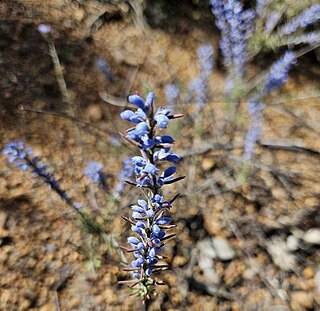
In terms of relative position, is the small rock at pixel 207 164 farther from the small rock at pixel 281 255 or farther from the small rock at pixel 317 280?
the small rock at pixel 317 280

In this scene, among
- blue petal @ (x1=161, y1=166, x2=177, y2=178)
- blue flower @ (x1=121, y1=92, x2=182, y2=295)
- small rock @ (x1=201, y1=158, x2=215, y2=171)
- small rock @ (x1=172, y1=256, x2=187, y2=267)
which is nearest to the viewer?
blue flower @ (x1=121, y1=92, x2=182, y2=295)

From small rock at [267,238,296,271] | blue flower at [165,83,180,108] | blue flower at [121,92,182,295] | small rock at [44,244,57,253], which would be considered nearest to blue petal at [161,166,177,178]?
blue flower at [121,92,182,295]

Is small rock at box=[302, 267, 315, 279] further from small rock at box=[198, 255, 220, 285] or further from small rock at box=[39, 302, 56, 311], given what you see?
small rock at box=[39, 302, 56, 311]

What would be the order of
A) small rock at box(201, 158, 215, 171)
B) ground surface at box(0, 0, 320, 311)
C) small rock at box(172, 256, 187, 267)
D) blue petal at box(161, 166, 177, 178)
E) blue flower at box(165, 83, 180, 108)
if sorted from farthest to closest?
blue flower at box(165, 83, 180, 108) → small rock at box(201, 158, 215, 171) → small rock at box(172, 256, 187, 267) → ground surface at box(0, 0, 320, 311) → blue petal at box(161, 166, 177, 178)

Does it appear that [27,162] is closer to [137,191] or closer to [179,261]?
[137,191]

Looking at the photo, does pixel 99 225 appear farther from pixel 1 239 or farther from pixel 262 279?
pixel 262 279

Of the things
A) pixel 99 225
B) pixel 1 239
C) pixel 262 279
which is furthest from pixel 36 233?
pixel 262 279

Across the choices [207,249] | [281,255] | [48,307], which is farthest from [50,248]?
[281,255]
